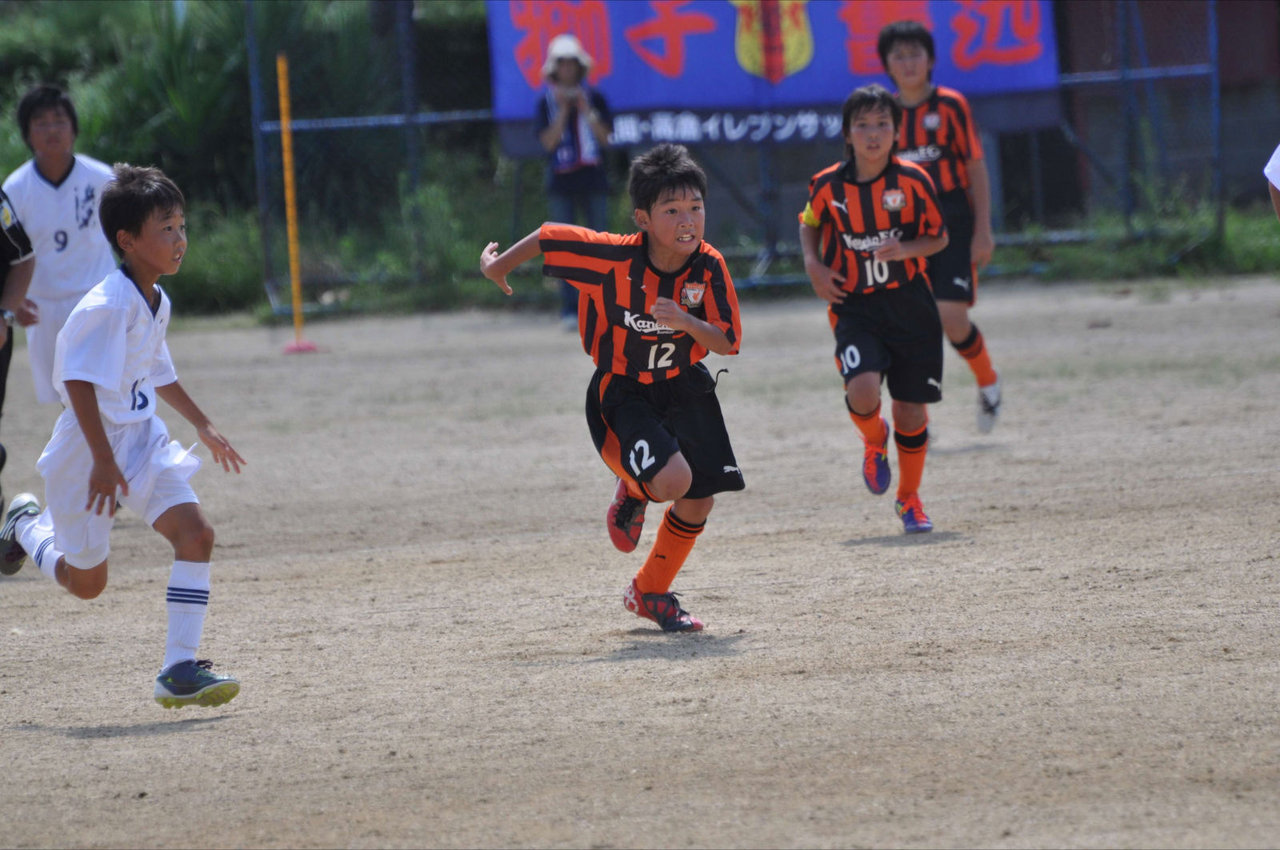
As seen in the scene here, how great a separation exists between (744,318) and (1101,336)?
10.9 feet

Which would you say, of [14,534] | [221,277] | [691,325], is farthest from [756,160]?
[14,534]

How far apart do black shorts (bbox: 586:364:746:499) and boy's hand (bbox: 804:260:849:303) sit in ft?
4.37

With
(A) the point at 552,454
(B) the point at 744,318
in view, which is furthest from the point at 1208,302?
→ (A) the point at 552,454

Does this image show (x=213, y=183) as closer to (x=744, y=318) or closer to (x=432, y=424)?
(x=744, y=318)

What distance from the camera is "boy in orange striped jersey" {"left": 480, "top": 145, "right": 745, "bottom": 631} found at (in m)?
4.69

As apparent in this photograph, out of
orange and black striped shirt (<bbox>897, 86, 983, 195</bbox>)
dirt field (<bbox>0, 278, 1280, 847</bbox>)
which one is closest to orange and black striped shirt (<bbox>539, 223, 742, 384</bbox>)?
dirt field (<bbox>0, 278, 1280, 847</bbox>)

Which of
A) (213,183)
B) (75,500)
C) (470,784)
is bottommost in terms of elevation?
(470,784)

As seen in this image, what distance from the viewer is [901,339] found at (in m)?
6.21

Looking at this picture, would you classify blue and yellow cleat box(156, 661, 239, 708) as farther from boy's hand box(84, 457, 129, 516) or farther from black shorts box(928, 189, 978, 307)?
black shorts box(928, 189, 978, 307)

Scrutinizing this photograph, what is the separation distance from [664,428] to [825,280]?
162 cm

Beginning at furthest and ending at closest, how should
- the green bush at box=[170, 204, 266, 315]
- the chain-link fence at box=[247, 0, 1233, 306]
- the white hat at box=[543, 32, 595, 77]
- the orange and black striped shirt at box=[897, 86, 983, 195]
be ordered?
the green bush at box=[170, 204, 266, 315] → the chain-link fence at box=[247, 0, 1233, 306] → the white hat at box=[543, 32, 595, 77] → the orange and black striped shirt at box=[897, 86, 983, 195]

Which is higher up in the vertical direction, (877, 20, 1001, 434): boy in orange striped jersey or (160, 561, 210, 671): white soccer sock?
(877, 20, 1001, 434): boy in orange striped jersey

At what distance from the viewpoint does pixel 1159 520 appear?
595 centimetres

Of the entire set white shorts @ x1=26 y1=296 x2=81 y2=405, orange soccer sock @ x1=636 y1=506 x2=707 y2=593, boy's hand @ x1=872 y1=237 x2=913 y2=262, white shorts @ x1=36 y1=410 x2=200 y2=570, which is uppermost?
boy's hand @ x1=872 y1=237 x2=913 y2=262
